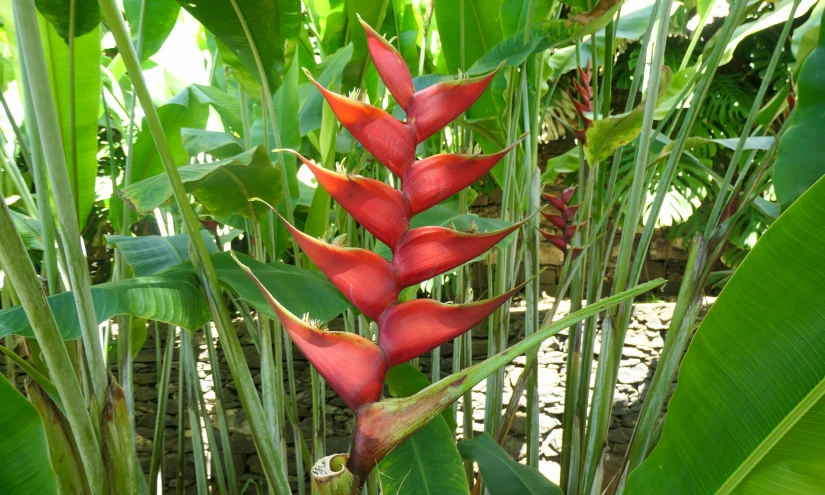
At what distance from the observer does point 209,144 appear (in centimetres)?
106

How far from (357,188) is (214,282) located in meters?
0.28

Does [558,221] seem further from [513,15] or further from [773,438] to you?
[773,438]

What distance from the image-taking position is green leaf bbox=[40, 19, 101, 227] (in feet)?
3.09

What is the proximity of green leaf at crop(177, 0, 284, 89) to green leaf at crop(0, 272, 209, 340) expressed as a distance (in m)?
0.32

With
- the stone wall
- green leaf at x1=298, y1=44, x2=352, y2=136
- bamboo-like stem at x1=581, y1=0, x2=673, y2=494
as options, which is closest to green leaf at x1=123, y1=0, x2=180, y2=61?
green leaf at x1=298, y1=44, x2=352, y2=136

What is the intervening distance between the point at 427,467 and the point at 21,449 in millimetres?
417

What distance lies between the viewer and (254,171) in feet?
2.65

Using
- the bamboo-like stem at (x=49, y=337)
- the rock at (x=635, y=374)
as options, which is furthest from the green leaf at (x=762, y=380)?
the rock at (x=635, y=374)

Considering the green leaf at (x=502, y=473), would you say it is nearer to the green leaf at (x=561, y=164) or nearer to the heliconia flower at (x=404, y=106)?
the heliconia flower at (x=404, y=106)

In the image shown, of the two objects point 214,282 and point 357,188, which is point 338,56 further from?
point 357,188

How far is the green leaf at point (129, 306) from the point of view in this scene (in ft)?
2.02

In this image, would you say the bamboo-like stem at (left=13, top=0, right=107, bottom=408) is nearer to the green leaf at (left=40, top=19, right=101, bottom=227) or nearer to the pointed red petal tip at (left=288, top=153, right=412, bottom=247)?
the pointed red petal tip at (left=288, top=153, right=412, bottom=247)

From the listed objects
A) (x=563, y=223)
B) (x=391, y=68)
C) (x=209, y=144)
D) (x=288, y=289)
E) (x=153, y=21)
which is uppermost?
(x=153, y=21)

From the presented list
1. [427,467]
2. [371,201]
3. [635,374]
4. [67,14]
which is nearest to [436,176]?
[371,201]
